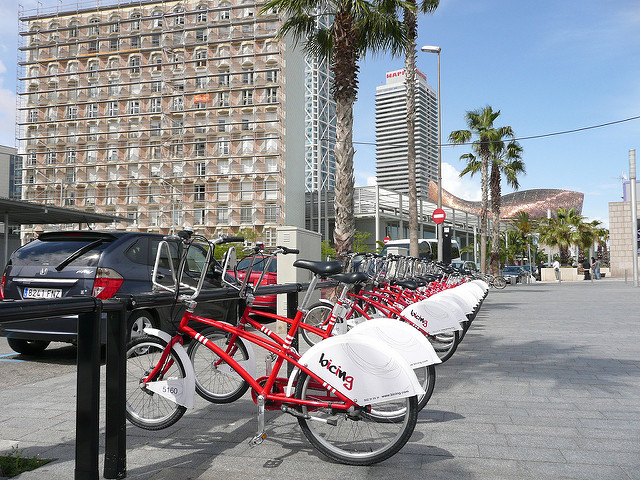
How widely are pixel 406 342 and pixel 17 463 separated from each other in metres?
2.53

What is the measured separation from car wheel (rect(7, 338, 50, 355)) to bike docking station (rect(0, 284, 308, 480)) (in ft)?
16.3

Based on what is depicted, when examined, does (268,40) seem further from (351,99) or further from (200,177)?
(351,99)

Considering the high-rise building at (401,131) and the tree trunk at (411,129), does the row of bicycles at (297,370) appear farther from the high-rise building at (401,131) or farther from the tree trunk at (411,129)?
the high-rise building at (401,131)

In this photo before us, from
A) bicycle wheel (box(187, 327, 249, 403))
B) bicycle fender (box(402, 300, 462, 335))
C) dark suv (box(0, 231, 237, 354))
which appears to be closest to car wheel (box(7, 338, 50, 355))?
dark suv (box(0, 231, 237, 354))

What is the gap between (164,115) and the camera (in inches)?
2404

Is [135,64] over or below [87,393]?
over

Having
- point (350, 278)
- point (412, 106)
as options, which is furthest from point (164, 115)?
point (350, 278)

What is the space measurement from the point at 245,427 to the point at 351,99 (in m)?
8.66

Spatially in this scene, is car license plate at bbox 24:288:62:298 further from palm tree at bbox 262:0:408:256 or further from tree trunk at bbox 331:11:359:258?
tree trunk at bbox 331:11:359:258

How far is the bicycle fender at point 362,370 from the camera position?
333cm

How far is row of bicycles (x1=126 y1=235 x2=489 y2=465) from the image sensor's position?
3365 mm

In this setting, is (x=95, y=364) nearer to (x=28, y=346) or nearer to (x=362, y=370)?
(x=362, y=370)

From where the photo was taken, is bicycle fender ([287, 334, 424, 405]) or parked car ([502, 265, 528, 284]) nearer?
bicycle fender ([287, 334, 424, 405])

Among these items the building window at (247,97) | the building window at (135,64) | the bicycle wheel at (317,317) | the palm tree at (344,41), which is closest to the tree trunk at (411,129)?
the palm tree at (344,41)
